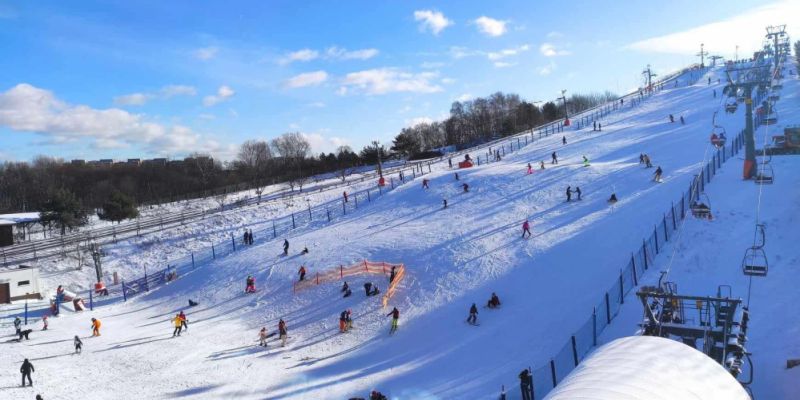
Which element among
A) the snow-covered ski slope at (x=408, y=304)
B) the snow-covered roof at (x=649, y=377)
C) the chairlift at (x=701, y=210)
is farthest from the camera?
the chairlift at (x=701, y=210)

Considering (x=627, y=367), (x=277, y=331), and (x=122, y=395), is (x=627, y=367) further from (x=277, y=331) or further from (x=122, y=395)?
(x=277, y=331)

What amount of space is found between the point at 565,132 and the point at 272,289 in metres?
47.1

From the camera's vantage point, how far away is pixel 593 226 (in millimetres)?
29266

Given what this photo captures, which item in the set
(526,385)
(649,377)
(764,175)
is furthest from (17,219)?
(764,175)

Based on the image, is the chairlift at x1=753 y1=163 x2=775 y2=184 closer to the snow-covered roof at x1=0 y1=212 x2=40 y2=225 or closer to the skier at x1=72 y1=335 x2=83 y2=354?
the skier at x1=72 y1=335 x2=83 y2=354

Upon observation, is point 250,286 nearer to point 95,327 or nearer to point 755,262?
point 95,327

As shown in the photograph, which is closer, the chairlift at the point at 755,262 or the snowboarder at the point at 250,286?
the chairlift at the point at 755,262

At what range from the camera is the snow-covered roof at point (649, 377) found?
7.00 meters

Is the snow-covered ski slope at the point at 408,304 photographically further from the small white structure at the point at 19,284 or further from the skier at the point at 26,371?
the small white structure at the point at 19,284

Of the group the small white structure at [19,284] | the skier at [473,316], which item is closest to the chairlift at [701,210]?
the skier at [473,316]

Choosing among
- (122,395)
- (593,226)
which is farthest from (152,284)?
(593,226)

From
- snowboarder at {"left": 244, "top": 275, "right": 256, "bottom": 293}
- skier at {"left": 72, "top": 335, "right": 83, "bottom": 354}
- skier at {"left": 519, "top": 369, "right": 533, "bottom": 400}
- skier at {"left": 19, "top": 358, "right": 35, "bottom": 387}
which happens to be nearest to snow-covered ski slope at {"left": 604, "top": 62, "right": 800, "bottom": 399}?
skier at {"left": 519, "top": 369, "right": 533, "bottom": 400}

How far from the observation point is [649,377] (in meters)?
7.40

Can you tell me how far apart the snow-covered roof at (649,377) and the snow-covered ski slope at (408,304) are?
8789 mm
